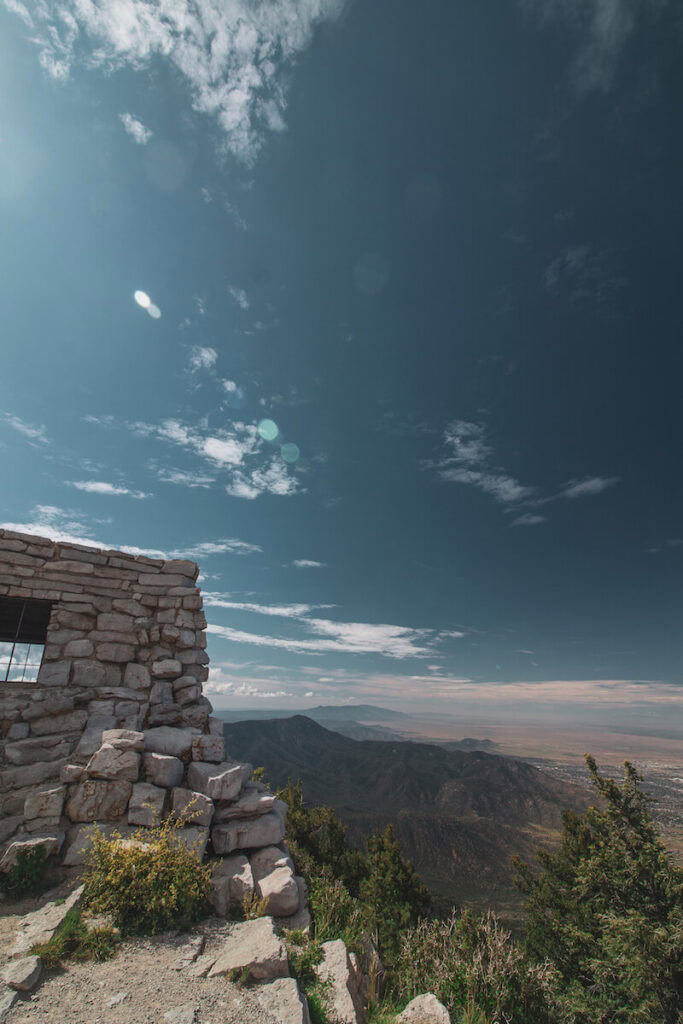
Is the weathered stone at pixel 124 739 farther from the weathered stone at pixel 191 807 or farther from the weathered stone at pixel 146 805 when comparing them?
the weathered stone at pixel 191 807

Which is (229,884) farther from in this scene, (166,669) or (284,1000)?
(166,669)

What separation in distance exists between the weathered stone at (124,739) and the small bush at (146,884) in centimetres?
160

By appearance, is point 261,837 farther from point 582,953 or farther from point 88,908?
point 582,953

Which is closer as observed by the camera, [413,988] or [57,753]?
[413,988]

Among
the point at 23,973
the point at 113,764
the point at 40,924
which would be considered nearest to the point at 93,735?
the point at 113,764

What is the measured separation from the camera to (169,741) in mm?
8461

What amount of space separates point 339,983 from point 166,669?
6826mm

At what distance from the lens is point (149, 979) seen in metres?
4.69

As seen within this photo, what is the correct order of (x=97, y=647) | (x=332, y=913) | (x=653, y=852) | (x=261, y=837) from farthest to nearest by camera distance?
(x=653, y=852) → (x=97, y=647) → (x=261, y=837) → (x=332, y=913)

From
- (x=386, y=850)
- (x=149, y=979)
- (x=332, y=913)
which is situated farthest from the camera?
(x=386, y=850)

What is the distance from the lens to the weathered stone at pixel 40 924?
4893 millimetres

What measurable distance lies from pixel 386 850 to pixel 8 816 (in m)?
28.6

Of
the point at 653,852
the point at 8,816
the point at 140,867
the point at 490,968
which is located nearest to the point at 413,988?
the point at 490,968

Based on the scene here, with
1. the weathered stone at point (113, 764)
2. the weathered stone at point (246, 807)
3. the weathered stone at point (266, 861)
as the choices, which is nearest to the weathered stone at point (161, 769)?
the weathered stone at point (113, 764)
